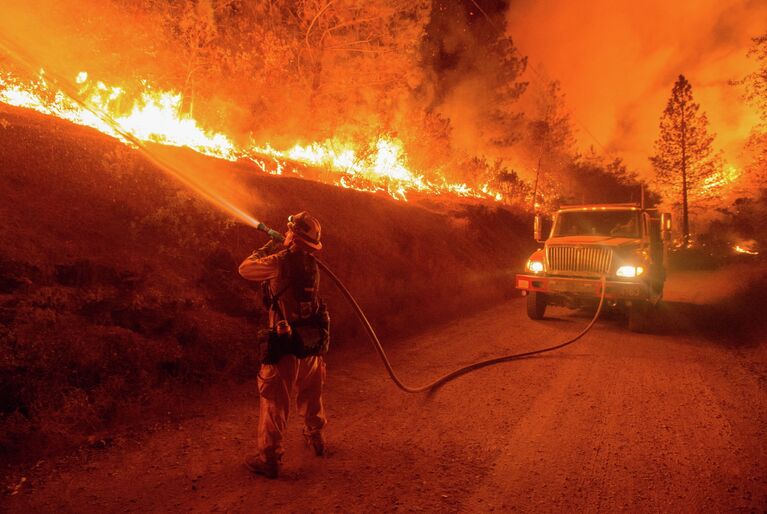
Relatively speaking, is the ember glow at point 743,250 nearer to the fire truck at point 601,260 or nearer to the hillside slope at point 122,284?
the fire truck at point 601,260

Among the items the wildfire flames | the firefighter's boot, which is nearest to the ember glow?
the wildfire flames

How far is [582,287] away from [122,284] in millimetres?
8005

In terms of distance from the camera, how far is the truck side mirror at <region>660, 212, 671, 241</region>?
10.2 meters

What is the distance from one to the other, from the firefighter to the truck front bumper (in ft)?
22.4

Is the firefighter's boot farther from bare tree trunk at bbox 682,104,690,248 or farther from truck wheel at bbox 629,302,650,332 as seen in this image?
bare tree trunk at bbox 682,104,690,248

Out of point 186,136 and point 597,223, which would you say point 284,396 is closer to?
point 597,223

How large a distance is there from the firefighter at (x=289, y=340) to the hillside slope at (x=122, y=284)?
5.64ft

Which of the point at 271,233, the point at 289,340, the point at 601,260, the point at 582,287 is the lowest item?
the point at 289,340

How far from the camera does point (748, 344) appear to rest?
8.28 metres

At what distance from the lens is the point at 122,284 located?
6.00m

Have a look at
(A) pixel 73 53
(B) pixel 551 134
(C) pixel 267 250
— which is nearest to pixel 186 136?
(A) pixel 73 53

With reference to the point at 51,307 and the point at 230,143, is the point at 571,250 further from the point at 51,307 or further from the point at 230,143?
the point at 230,143

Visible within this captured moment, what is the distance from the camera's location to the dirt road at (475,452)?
326 centimetres

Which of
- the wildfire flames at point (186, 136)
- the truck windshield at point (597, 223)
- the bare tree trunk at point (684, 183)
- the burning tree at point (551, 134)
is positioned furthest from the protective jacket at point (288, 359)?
the bare tree trunk at point (684, 183)
